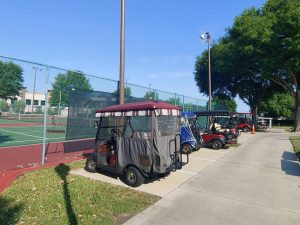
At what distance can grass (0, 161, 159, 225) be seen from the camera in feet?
16.9

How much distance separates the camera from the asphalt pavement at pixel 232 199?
17.6 ft

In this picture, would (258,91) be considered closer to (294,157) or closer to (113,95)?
(294,157)

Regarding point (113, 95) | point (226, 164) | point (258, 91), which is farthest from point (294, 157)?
point (258, 91)

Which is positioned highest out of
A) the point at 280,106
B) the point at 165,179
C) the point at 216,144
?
the point at 280,106

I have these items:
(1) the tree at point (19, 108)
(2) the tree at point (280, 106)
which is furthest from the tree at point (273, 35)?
(2) the tree at point (280, 106)

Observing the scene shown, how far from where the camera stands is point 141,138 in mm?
7109

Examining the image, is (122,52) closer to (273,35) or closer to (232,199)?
(232,199)

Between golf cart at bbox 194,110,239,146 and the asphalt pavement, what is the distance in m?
4.78

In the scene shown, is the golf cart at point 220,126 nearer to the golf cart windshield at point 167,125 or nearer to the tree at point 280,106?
the golf cart windshield at point 167,125

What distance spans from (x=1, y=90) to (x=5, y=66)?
87 cm

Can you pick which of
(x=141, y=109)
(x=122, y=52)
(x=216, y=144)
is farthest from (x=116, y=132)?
(x=216, y=144)

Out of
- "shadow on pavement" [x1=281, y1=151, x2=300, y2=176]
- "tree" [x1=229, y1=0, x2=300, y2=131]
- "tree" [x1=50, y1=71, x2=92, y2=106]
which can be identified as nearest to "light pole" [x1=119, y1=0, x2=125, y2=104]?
"tree" [x1=50, y1=71, x2=92, y2=106]

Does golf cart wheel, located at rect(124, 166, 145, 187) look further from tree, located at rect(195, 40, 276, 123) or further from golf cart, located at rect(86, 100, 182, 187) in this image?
tree, located at rect(195, 40, 276, 123)

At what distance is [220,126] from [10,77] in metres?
13.1
